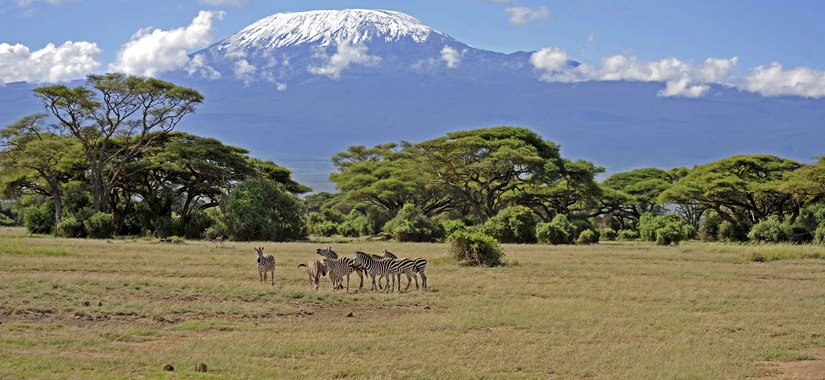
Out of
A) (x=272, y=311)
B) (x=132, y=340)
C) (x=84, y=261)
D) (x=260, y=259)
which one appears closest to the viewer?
(x=132, y=340)

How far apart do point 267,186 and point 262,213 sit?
6.76 ft

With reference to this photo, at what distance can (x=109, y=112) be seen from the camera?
4722 cm

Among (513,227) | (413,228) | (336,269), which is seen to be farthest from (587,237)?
(336,269)

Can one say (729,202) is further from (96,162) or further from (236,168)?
(96,162)

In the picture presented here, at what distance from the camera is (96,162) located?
157 feet

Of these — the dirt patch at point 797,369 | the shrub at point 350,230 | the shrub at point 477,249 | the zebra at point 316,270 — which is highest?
the shrub at point 350,230

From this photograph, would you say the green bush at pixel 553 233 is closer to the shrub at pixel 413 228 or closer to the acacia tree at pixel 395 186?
the shrub at pixel 413 228

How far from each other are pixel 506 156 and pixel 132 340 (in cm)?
3978

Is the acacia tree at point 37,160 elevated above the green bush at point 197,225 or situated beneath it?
elevated above

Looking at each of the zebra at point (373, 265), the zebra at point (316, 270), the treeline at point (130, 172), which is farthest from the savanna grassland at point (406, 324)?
the treeline at point (130, 172)

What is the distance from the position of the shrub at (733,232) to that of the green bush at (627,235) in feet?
25.3

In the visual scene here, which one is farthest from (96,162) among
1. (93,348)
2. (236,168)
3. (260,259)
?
(93,348)

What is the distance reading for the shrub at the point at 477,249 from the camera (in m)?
29.6

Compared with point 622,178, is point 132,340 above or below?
below
